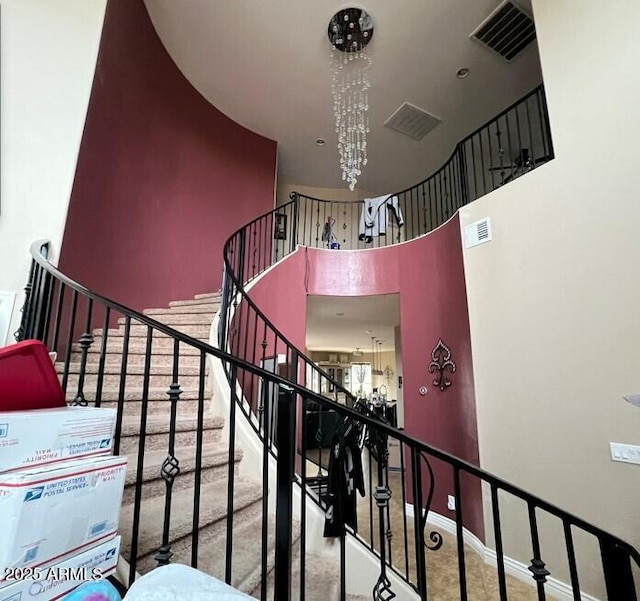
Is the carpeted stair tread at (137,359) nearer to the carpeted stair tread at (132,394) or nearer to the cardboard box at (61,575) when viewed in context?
the carpeted stair tread at (132,394)

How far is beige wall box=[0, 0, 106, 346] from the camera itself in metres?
2.45

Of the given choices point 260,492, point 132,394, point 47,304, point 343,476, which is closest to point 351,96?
point 47,304

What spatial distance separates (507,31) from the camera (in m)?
4.19

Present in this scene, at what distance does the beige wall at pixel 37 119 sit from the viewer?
245 centimetres

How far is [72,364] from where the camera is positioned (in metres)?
2.55

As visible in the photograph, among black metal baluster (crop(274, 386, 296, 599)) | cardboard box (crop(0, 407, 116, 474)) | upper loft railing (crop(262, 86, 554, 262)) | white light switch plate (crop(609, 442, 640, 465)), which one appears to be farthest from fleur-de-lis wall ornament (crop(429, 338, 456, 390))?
cardboard box (crop(0, 407, 116, 474))

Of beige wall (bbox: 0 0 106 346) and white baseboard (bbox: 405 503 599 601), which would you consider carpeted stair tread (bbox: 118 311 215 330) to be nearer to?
Result: beige wall (bbox: 0 0 106 346)

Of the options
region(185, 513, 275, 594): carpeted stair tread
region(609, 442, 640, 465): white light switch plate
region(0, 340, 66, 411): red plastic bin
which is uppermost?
region(0, 340, 66, 411): red plastic bin

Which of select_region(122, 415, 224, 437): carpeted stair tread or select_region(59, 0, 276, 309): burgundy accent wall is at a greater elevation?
select_region(59, 0, 276, 309): burgundy accent wall

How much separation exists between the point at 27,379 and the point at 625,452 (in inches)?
125

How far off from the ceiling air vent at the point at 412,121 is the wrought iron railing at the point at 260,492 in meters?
4.74

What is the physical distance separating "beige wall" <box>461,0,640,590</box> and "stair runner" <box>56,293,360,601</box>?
70.3 inches

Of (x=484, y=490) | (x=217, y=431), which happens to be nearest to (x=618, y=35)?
(x=484, y=490)

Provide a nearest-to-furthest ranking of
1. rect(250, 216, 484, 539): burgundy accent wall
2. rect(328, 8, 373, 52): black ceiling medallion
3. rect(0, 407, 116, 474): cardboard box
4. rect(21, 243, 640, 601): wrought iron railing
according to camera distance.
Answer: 1. rect(0, 407, 116, 474): cardboard box
2. rect(21, 243, 640, 601): wrought iron railing
3. rect(250, 216, 484, 539): burgundy accent wall
4. rect(328, 8, 373, 52): black ceiling medallion
